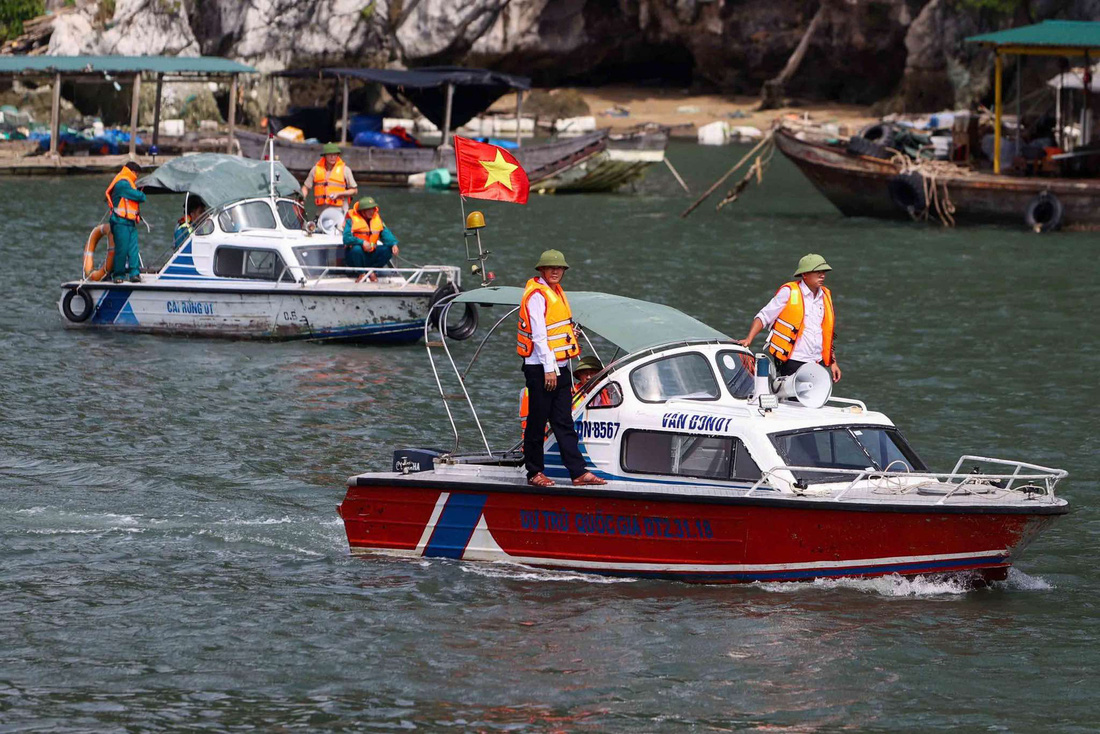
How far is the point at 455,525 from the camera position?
12625mm

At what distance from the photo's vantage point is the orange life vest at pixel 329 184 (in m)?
24.6

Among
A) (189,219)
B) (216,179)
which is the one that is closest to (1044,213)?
(216,179)

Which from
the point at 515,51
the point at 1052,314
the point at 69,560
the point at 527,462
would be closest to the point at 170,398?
the point at 69,560

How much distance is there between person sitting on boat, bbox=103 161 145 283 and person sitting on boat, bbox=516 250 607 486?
1226 cm

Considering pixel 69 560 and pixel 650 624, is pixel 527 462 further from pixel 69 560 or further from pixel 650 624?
pixel 69 560

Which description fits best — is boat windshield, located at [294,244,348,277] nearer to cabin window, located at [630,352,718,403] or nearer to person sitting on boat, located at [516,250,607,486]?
person sitting on boat, located at [516,250,607,486]

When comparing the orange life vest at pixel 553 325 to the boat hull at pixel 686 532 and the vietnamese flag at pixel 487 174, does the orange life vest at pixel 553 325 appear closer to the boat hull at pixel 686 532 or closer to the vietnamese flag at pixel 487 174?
the boat hull at pixel 686 532

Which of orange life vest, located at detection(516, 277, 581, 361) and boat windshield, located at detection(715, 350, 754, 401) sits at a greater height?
orange life vest, located at detection(516, 277, 581, 361)

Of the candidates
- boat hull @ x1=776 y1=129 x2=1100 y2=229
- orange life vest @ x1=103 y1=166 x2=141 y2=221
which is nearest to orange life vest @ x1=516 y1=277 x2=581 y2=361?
orange life vest @ x1=103 y1=166 x2=141 y2=221

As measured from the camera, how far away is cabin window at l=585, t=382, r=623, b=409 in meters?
12.4

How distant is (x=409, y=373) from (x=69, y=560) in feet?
27.6

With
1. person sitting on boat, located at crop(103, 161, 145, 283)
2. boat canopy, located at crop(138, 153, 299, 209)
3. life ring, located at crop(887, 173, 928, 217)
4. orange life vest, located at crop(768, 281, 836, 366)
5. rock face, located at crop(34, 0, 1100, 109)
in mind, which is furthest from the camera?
rock face, located at crop(34, 0, 1100, 109)

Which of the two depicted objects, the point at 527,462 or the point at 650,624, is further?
the point at 527,462

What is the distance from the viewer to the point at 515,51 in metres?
76.6
